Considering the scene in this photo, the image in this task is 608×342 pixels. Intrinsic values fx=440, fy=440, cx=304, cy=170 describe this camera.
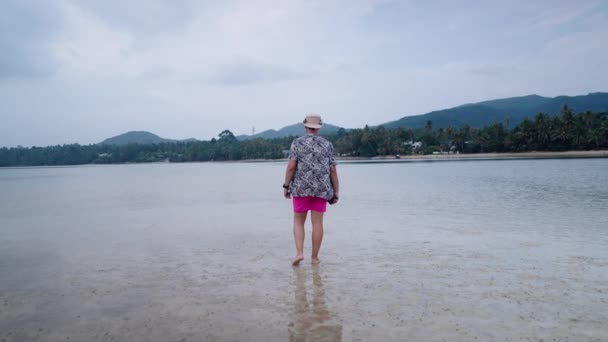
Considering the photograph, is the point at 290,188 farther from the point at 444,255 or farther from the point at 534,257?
the point at 534,257

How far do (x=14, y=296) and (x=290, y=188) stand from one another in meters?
3.49

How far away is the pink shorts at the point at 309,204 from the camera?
6.16 meters

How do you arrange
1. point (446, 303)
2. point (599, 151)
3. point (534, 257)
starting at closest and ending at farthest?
point (446, 303) → point (534, 257) → point (599, 151)

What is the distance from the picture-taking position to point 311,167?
606 cm

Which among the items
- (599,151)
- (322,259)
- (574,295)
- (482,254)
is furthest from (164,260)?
(599,151)

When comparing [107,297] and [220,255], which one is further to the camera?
[220,255]

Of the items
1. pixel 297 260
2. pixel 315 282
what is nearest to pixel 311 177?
pixel 297 260

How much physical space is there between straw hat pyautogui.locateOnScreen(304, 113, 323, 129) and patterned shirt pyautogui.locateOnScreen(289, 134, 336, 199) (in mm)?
143

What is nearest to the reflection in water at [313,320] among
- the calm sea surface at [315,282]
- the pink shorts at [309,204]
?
the calm sea surface at [315,282]

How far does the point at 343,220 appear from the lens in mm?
10773

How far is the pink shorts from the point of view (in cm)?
616

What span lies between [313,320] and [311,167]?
256cm

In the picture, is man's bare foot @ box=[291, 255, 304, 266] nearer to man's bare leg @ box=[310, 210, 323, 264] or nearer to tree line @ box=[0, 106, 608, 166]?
man's bare leg @ box=[310, 210, 323, 264]

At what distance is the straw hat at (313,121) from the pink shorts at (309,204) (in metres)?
1.02
